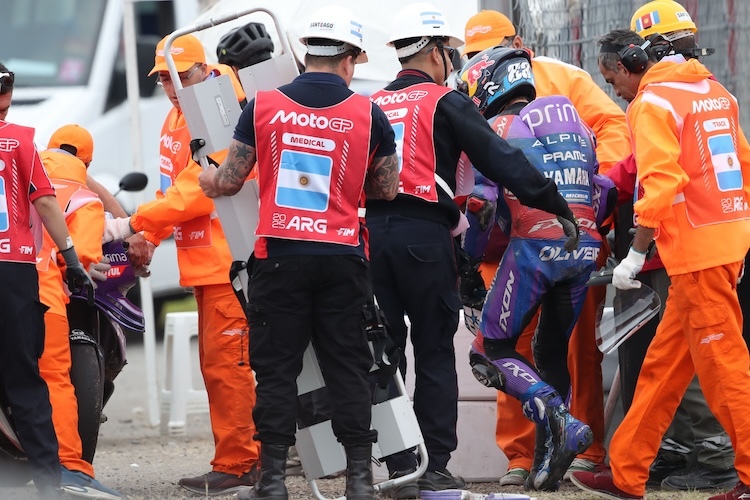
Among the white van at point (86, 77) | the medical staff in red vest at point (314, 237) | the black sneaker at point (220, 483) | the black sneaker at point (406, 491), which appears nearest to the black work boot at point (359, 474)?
the medical staff in red vest at point (314, 237)

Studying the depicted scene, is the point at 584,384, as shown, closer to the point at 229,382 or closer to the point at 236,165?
the point at 229,382

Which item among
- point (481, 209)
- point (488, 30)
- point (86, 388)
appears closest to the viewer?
point (481, 209)

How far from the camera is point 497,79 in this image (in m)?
6.62

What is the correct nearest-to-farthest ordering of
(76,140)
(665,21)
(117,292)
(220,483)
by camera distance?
1. (665,21)
2. (220,483)
3. (117,292)
4. (76,140)

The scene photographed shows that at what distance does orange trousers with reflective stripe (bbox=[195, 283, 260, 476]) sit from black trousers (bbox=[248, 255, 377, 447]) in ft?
4.81

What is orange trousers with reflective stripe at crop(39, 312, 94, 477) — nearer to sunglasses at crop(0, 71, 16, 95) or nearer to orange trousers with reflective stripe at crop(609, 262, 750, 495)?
sunglasses at crop(0, 71, 16, 95)

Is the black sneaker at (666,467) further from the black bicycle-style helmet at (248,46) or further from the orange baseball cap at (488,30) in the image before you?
the black bicycle-style helmet at (248,46)

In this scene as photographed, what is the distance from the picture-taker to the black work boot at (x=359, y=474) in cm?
558

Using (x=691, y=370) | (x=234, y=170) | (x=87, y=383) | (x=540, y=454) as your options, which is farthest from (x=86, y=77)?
(x=691, y=370)

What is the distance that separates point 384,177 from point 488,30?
233 cm

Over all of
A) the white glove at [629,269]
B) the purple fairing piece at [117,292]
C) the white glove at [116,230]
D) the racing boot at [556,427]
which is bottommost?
the racing boot at [556,427]

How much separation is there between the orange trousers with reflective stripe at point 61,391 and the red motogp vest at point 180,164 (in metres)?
0.85

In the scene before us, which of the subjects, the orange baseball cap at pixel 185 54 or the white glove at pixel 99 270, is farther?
the orange baseball cap at pixel 185 54

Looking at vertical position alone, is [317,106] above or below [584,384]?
above
